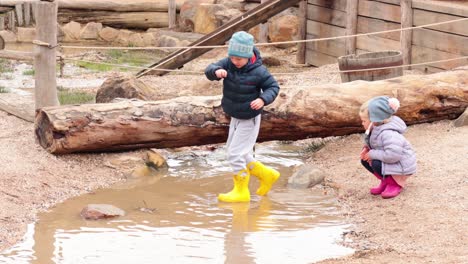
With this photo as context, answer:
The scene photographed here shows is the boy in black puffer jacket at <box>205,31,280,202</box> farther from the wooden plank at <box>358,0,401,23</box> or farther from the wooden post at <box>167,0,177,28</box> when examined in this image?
the wooden post at <box>167,0,177,28</box>

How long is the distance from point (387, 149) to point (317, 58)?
814cm

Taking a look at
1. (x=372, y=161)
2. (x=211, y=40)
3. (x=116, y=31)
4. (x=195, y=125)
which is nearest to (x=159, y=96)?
(x=211, y=40)

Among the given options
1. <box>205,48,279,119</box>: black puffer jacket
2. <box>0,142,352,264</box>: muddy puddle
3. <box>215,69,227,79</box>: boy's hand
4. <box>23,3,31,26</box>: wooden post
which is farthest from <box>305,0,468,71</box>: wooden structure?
<box>23,3,31,26</box>: wooden post

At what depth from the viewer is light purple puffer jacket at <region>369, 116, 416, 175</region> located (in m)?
7.89

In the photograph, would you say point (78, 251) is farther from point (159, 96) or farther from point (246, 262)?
point (159, 96)

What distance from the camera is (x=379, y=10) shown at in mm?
13938

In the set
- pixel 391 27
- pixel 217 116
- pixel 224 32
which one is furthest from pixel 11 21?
pixel 217 116

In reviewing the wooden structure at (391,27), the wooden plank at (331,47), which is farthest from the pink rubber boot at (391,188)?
the wooden plank at (331,47)

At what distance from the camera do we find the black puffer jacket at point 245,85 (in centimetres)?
822

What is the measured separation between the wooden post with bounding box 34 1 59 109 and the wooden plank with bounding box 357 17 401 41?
18.0 feet

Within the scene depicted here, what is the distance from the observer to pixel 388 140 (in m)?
7.91

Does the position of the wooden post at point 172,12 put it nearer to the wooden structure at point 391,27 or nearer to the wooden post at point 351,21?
the wooden structure at point 391,27

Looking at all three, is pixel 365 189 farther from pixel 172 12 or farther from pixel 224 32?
pixel 172 12

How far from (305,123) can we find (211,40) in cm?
409
